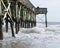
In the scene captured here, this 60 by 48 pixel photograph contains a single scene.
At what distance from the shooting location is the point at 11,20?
17797mm

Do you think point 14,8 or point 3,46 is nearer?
point 3,46

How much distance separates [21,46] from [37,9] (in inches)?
1135

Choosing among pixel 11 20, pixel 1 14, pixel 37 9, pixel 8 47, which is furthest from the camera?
pixel 37 9

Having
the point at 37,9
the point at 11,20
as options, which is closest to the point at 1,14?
the point at 11,20

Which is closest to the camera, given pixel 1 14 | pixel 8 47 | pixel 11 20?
pixel 8 47

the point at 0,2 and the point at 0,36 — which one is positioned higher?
the point at 0,2

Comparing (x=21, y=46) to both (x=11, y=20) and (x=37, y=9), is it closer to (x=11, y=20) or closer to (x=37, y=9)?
(x=11, y=20)

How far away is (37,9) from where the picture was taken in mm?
41906

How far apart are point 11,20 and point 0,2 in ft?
7.78

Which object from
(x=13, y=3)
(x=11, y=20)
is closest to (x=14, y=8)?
(x=13, y=3)

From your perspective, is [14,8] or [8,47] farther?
[14,8]

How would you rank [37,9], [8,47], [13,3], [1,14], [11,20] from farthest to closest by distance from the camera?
[37,9]
[13,3]
[11,20]
[1,14]
[8,47]

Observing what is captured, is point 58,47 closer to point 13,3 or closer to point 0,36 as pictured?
point 0,36

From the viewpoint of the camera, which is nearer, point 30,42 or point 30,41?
point 30,42
